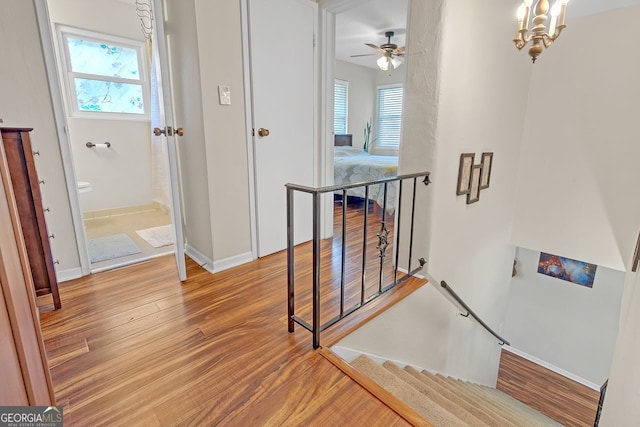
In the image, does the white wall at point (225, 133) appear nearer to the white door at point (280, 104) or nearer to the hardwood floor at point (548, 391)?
the white door at point (280, 104)

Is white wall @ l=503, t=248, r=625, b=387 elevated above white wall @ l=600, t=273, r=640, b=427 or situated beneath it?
situated beneath

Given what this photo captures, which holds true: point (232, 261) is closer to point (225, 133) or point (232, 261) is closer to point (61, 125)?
point (225, 133)

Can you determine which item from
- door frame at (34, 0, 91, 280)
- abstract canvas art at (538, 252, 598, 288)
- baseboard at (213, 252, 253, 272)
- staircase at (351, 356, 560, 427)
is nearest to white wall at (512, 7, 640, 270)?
abstract canvas art at (538, 252, 598, 288)

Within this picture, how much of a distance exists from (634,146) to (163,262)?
14.1ft

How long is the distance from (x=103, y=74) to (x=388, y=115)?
504cm

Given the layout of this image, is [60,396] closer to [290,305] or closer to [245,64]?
[290,305]

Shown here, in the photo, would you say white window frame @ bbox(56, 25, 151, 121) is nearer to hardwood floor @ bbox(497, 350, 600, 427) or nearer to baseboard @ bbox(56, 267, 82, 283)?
baseboard @ bbox(56, 267, 82, 283)

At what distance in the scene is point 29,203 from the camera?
1551 millimetres

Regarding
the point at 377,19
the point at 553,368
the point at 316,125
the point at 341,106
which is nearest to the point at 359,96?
the point at 341,106

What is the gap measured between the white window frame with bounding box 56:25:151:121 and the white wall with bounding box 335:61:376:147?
3.57m

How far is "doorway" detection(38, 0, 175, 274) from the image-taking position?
3166 millimetres

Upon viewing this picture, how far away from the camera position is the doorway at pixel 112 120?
317 centimetres

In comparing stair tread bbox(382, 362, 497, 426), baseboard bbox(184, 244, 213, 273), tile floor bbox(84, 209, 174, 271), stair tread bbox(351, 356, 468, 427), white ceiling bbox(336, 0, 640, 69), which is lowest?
stair tread bbox(382, 362, 497, 426)

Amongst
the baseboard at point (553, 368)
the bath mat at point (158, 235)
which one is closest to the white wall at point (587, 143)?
the baseboard at point (553, 368)
